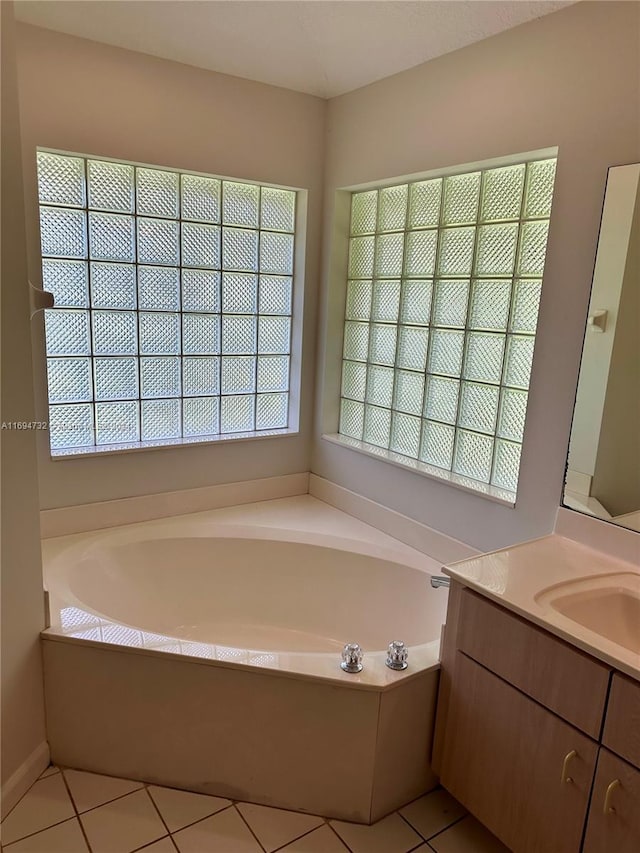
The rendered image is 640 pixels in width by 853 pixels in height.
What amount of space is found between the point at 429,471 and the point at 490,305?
2.21 feet

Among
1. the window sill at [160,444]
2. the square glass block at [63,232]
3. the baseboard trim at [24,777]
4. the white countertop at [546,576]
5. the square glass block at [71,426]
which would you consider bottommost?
the baseboard trim at [24,777]

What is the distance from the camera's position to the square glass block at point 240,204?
8.46 ft

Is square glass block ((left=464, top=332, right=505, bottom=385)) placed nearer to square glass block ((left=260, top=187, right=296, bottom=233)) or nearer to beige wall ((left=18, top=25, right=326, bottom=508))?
beige wall ((left=18, top=25, right=326, bottom=508))

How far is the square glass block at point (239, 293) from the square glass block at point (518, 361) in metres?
1.23

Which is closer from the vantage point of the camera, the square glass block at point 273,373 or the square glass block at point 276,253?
the square glass block at point 276,253

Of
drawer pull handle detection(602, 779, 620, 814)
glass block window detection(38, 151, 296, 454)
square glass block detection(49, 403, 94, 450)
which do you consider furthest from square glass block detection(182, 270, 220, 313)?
drawer pull handle detection(602, 779, 620, 814)

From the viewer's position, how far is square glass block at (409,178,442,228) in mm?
2299

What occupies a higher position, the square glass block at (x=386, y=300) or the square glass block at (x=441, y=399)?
the square glass block at (x=386, y=300)

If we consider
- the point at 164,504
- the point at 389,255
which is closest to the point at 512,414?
the point at 389,255

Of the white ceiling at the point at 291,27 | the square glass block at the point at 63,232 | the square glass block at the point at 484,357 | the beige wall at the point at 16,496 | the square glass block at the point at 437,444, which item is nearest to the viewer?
the beige wall at the point at 16,496

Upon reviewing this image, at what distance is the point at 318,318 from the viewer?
2.84m

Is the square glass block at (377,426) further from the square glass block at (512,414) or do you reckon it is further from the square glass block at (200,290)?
the square glass block at (200,290)

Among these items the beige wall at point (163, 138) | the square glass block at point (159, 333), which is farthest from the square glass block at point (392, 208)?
the square glass block at point (159, 333)

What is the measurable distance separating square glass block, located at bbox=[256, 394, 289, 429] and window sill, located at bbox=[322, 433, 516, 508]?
0.24 meters
